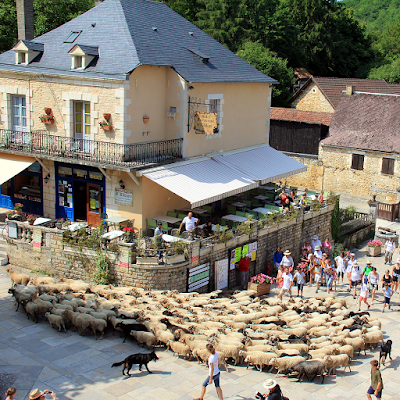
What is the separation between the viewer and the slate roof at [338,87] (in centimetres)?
4097

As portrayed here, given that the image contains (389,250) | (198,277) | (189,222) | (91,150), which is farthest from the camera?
(389,250)

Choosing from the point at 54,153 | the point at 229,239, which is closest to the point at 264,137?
the point at 229,239

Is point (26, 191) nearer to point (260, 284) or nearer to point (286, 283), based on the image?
point (260, 284)

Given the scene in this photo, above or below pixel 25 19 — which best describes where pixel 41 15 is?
above

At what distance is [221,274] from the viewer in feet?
63.7

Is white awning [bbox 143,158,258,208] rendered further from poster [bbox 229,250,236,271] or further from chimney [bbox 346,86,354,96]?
chimney [bbox 346,86,354,96]

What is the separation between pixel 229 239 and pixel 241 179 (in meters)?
3.08

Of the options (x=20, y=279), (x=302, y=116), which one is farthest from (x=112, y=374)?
(x=302, y=116)

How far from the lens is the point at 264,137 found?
1057 inches

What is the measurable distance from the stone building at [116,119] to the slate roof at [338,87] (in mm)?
19328

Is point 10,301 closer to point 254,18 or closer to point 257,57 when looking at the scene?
point 257,57

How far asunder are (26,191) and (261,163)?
9826mm

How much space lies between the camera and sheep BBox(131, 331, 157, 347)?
14.0 meters

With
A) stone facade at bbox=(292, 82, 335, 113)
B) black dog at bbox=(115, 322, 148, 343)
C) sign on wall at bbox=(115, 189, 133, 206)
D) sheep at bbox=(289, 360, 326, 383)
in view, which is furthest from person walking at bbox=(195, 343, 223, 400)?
stone facade at bbox=(292, 82, 335, 113)
